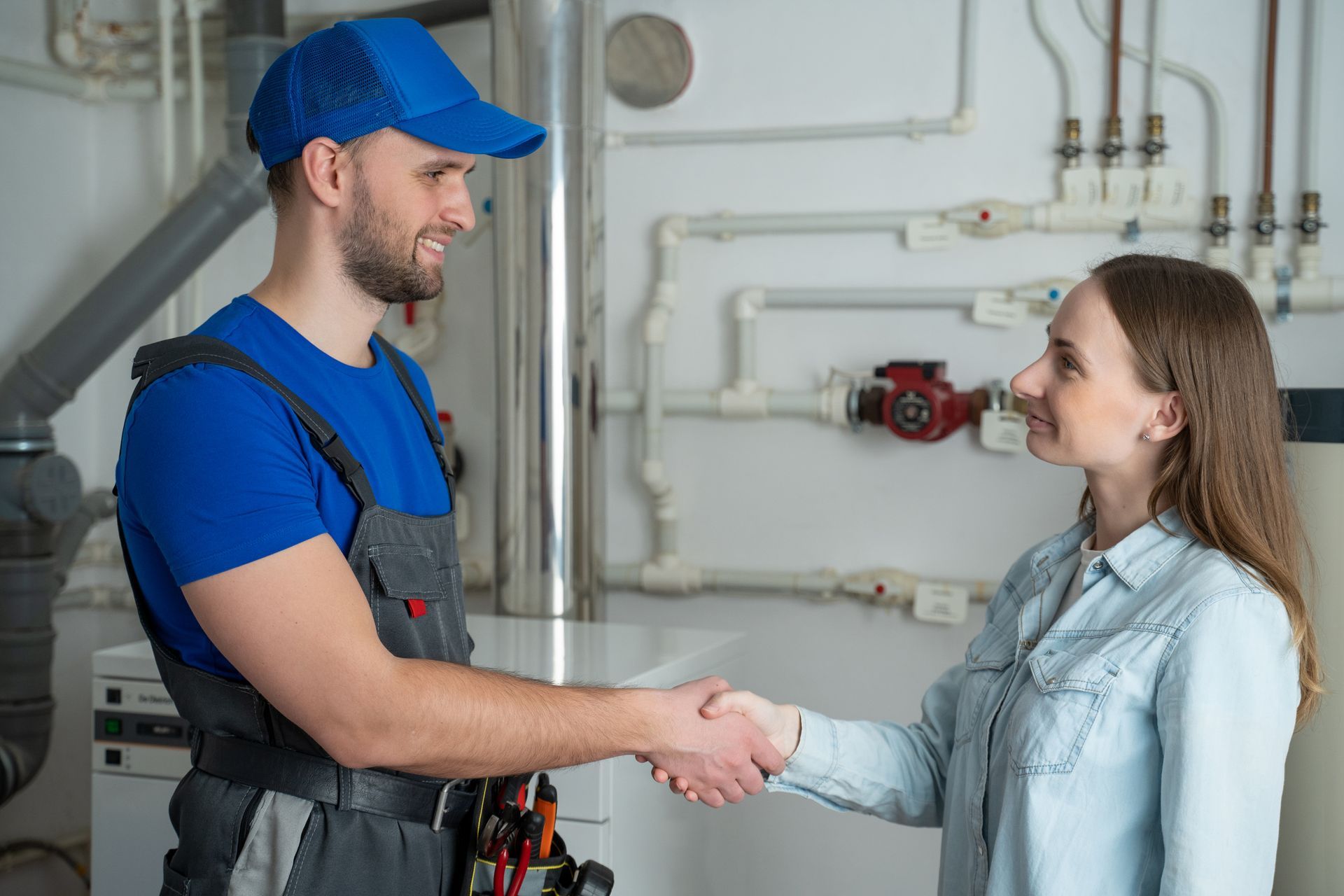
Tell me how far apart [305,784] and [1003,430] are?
1548mm

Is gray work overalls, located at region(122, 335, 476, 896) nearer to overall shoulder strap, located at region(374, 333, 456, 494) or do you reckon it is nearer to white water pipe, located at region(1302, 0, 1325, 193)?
overall shoulder strap, located at region(374, 333, 456, 494)

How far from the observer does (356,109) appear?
116 centimetres

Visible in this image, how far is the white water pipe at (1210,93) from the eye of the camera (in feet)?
7.25

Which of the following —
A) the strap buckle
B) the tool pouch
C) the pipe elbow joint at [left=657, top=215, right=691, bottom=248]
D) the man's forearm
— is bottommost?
the tool pouch

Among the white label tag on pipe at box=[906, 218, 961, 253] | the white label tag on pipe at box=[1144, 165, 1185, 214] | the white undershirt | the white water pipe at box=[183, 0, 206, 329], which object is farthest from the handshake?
the white water pipe at box=[183, 0, 206, 329]

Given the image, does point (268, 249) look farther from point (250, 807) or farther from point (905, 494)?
point (250, 807)

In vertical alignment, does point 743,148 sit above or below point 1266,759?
above

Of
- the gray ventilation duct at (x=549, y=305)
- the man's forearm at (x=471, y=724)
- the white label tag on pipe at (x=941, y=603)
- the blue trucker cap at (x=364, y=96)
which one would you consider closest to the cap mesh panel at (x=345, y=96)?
the blue trucker cap at (x=364, y=96)

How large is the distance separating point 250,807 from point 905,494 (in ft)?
5.26

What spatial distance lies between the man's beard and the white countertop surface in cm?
66

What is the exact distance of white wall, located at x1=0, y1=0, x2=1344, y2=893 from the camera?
7.47 feet

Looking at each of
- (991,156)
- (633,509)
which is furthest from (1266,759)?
(633,509)

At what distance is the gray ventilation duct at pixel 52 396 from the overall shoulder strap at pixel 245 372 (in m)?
1.54

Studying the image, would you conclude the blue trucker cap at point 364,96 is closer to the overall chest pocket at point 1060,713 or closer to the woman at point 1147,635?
the woman at point 1147,635
